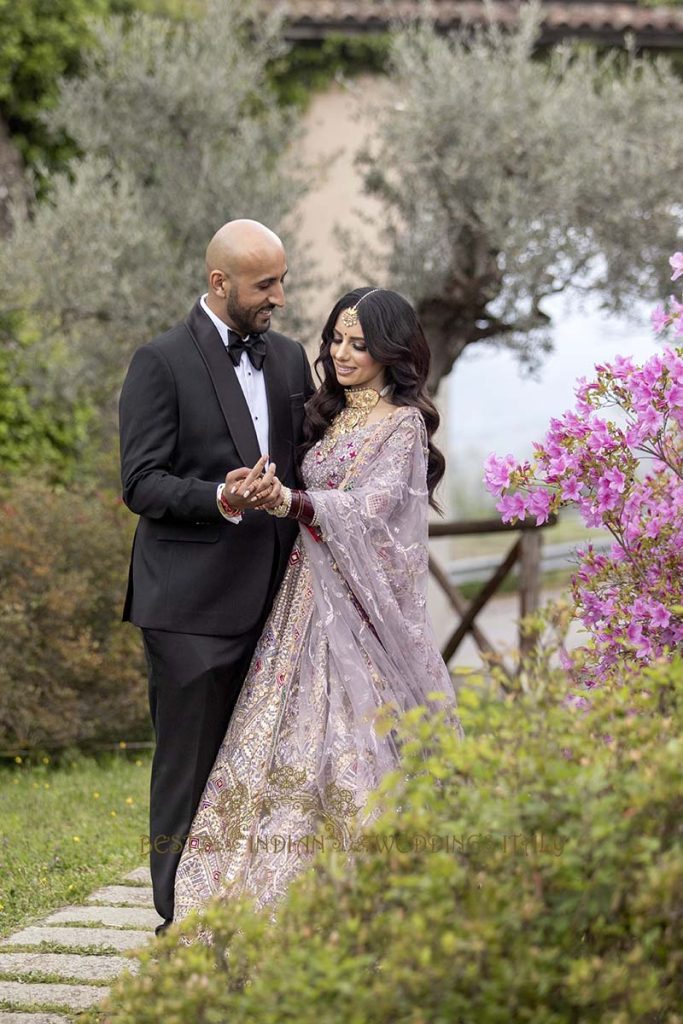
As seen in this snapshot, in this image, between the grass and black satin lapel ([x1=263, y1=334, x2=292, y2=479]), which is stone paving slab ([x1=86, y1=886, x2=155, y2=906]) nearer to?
the grass

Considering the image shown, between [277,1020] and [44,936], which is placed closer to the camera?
[277,1020]

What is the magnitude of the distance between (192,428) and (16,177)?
7521 millimetres

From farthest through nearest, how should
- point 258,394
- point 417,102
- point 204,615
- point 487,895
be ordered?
point 417,102 < point 258,394 < point 204,615 < point 487,895

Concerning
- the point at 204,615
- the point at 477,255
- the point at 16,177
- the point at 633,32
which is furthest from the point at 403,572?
the point at 633,32

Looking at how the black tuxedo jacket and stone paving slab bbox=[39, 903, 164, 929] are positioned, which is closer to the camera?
the black tuxedo jacket

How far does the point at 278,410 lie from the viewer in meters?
4.35

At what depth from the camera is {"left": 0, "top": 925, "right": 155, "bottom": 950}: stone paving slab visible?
4.30 meters

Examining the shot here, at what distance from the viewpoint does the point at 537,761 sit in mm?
2363

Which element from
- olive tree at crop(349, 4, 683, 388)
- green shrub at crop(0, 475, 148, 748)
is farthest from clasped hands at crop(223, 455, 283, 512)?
olive tree at crop(349, 4, 683, 388)

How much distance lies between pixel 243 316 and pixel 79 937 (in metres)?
2.01

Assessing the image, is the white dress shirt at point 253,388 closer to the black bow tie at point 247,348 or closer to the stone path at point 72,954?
the black bow tie at point 247,348

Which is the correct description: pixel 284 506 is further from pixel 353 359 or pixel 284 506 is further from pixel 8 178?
pixel 8 178

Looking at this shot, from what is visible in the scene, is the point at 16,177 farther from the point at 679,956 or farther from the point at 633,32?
the point at 679,956

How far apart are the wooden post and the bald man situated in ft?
16.1
